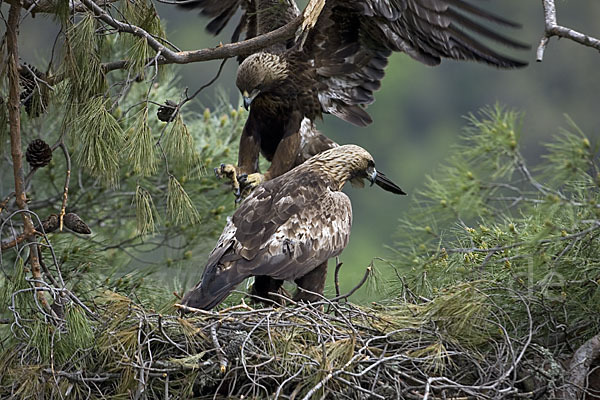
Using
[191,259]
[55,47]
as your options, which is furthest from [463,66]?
[55,47]

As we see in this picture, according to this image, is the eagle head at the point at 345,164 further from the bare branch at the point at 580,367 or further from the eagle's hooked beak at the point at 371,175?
the bare branch at the point at 580,367

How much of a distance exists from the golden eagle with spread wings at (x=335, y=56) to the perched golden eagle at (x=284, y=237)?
1.45 feet

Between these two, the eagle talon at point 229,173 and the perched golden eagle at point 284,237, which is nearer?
the perched golden eagle at point 284,237

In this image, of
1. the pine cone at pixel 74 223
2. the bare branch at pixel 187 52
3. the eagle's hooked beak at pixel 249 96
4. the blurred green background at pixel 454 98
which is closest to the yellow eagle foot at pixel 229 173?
the eagle's hooked beak at pixel 249 96

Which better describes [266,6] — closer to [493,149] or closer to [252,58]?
[252,58]

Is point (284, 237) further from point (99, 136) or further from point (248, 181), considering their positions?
point (99, 136)

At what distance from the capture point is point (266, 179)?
4.35 metres

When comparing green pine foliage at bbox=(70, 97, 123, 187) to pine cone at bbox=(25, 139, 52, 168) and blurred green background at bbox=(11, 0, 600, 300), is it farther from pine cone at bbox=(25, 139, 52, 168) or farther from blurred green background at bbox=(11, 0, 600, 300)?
blurred green background at bbox=(11, 0, 600, 300)

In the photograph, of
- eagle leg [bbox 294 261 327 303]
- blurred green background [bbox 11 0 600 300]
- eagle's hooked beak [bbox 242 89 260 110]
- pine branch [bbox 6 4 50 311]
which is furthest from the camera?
blurred green background [bbox 11 0 600 300]

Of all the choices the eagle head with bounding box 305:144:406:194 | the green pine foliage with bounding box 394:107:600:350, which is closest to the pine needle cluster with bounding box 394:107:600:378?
the green pine foliage with bounding box 394:107:600:350

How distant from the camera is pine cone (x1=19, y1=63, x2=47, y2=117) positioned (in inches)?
138

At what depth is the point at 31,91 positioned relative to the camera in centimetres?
358

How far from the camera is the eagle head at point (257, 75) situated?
13.8 ft

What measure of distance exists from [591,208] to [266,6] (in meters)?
2.30
